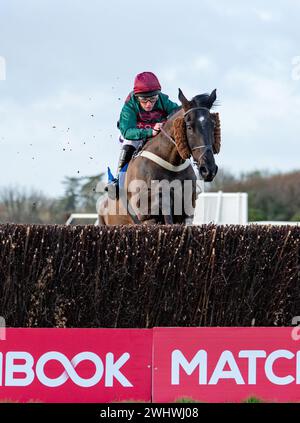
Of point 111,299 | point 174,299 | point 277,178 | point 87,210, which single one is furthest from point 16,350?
point 277,178

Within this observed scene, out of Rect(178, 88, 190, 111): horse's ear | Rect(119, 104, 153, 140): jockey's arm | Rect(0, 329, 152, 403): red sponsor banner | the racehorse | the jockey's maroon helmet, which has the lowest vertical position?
Rect(0, 329, 152, 403): red sponsor banner

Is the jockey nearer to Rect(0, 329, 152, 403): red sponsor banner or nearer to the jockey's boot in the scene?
the jockey's boot

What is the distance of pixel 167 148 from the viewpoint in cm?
959

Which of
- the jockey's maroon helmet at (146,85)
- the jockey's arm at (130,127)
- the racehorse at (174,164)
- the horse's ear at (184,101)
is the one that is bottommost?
the racehorse at (174,164)

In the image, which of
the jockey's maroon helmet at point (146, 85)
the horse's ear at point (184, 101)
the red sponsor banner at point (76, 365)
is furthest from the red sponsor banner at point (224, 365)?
the jockey's maroon helmet at point (146, 85)

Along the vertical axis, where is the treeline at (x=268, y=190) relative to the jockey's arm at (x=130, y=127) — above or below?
above

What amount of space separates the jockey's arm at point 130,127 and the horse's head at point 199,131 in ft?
2.41

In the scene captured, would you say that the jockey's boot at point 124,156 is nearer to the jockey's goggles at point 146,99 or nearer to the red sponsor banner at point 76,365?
the jockey's goggles at point 146,99

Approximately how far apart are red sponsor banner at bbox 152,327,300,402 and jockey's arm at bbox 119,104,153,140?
11.3 ft

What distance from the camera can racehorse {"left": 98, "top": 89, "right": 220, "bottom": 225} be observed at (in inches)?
357

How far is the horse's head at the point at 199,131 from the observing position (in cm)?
891

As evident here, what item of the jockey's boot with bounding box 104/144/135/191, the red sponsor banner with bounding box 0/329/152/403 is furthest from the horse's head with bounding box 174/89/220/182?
the red sponsor banner with bounding box 0/329/152/403

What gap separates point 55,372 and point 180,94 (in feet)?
11.6
